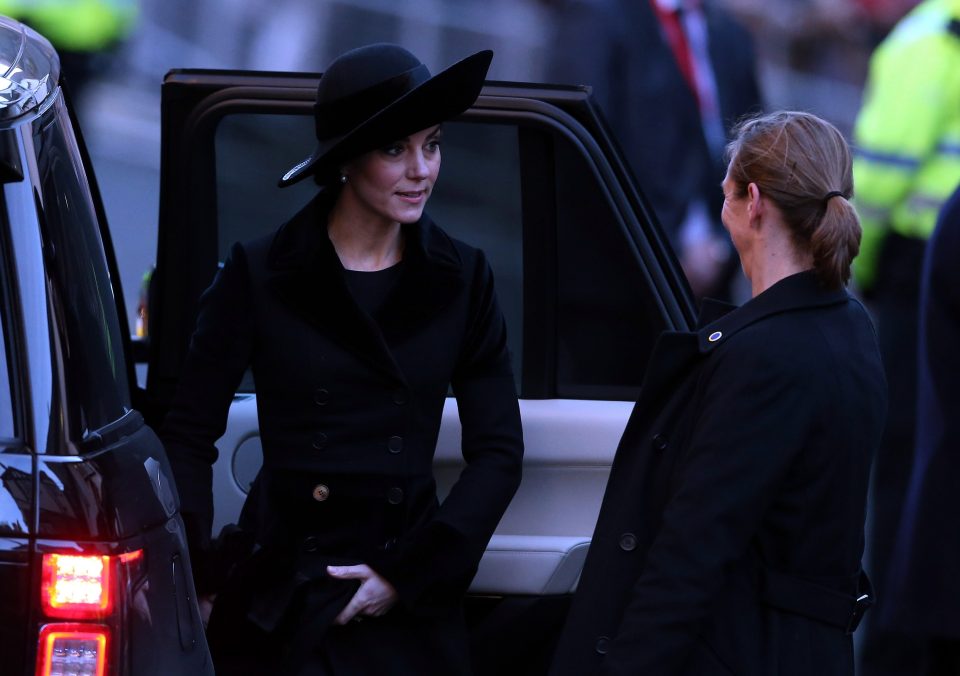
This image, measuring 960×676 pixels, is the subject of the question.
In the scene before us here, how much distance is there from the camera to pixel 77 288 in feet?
7.03

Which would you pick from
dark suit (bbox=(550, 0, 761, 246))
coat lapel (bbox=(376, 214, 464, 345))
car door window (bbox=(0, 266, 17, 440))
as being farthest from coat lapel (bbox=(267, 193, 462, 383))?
dark suit (bbox=(550, 0, 761, 246))

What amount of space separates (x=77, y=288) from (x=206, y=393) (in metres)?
0.66

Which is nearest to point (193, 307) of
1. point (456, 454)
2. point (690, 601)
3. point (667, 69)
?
point (456, 454)

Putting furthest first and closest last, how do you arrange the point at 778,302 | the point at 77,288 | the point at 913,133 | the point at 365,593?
the point at 913,133
the point at 365,593
the point at 778,302
the point at 77,288

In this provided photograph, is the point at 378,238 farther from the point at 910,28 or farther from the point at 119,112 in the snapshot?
A: the point at 119,112

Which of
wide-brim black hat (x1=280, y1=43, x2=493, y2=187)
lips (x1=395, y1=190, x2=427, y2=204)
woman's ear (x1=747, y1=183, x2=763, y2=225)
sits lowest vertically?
lips (x1=395, y1=190, x2=427, y2=204)

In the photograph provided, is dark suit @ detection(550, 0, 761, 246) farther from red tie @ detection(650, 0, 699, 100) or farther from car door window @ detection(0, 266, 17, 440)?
car door window @ detection(0, 266, 17, 440)

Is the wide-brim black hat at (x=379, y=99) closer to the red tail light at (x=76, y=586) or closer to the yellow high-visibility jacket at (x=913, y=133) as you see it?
the red tail light at (x=76, y=586)

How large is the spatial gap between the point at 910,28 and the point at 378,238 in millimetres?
2566

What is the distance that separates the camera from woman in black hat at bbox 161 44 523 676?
8.91 ft

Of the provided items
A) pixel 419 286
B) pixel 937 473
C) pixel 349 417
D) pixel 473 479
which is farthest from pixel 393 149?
pixel 937 473

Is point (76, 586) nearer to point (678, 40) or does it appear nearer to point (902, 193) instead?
point (902, 193)

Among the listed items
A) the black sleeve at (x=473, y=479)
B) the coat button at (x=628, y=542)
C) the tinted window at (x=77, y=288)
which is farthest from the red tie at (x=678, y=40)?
the tinted window at (x=77, y=288)

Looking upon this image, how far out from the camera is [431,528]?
2.72 meters
